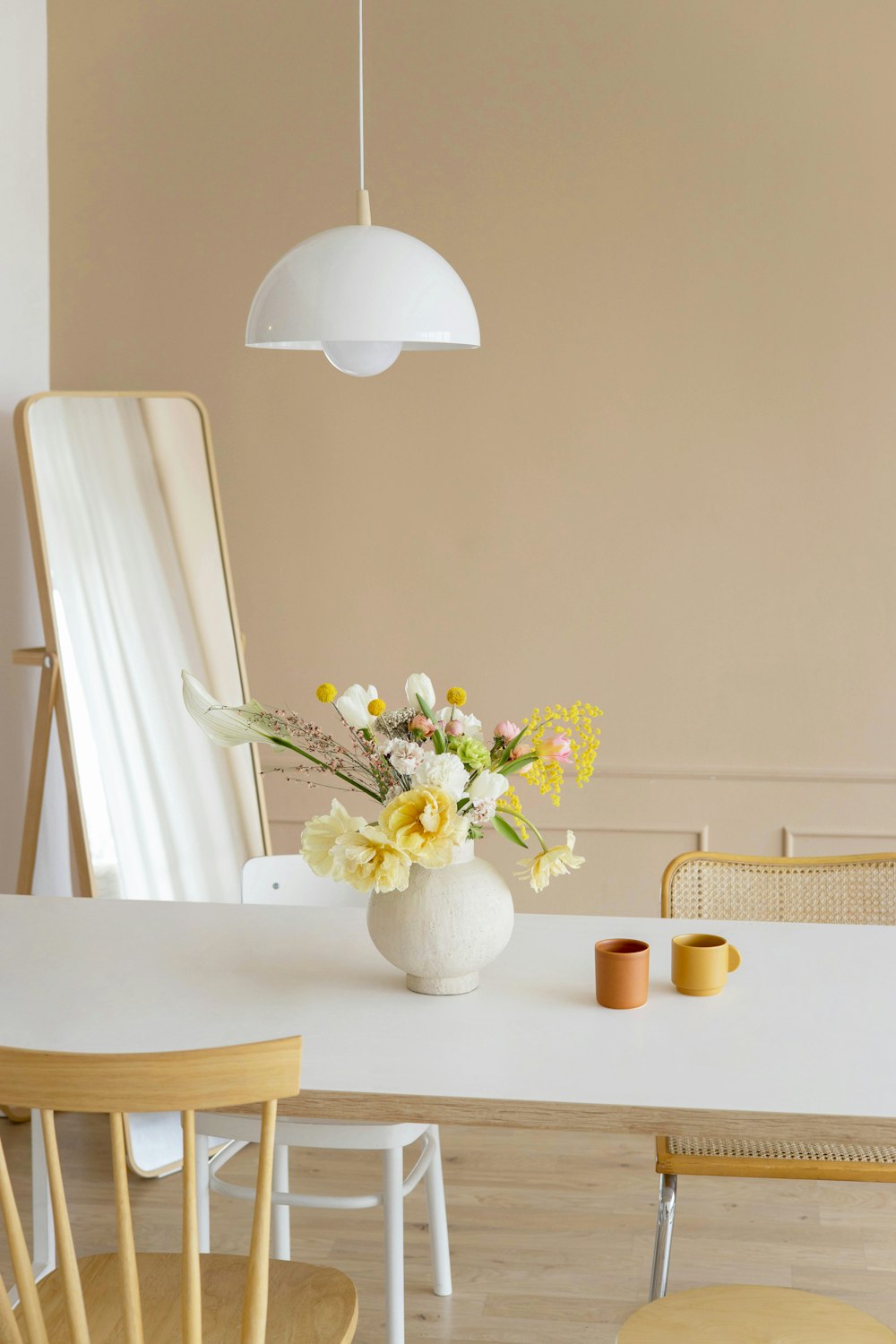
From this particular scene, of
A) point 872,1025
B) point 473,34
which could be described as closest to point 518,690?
point 473,34

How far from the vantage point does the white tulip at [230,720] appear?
6.10 feet

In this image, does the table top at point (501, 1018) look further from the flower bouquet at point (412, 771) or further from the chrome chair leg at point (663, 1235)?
the chrome chair leg at point (663, 1235)

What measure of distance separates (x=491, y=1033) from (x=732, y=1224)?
1336 mm

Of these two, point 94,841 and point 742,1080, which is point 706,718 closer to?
point 94,841

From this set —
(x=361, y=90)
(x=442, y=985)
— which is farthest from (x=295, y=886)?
(x=361, y=90)

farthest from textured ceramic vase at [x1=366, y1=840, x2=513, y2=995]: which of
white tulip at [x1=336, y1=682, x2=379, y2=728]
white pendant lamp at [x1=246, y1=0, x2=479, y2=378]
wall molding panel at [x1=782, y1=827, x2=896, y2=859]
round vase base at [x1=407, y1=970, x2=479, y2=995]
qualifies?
wall molding panel at [x1=782, y1=827, x2=896, y2=859]

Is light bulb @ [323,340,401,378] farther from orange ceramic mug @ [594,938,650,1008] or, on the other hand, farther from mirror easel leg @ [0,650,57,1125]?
mirror easel leg @ [0,650,57,1125]

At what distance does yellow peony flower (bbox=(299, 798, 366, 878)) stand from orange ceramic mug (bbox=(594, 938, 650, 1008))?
1.25ft

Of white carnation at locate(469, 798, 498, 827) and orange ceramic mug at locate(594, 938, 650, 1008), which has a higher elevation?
white carnation at locate(469, 798, 498, 827)

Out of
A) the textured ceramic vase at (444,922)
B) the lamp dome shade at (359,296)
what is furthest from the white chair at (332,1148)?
the lamp dome shade at (359,296)

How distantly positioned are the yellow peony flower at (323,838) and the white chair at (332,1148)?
456mm

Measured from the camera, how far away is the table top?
1.53 metres

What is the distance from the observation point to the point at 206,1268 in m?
1.72

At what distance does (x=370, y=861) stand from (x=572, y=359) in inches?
86.3
